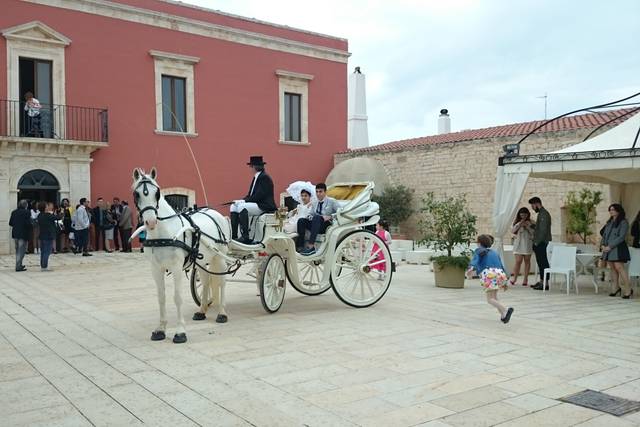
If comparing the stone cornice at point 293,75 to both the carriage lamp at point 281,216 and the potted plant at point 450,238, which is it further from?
the carriage lamp at point 281,216

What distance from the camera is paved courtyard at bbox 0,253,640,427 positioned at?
13.3ft

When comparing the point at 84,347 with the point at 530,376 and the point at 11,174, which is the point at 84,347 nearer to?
the point at 530,376

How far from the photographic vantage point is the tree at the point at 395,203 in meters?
20.2

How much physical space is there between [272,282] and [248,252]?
52 centimetres

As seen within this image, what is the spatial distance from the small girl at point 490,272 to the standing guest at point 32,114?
14428 millimetres

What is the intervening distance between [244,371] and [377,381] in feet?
3.68

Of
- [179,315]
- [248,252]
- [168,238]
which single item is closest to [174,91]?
[248,252]

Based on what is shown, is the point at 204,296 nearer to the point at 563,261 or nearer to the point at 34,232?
the point at 563,261

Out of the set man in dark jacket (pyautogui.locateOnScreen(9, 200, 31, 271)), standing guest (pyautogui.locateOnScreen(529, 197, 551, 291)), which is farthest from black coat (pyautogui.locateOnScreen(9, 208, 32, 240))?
standing guest (pyautogui.locateOnScreen(529, 197, 551, 291))

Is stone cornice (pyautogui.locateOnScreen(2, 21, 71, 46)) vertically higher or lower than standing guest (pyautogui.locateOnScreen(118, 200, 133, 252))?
higher

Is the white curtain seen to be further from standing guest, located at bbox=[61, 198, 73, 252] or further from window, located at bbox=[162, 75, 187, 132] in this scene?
window, located at bbox=[162, 75, 187, 132]

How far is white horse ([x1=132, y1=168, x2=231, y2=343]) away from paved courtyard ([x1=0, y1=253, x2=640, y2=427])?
1.38ft

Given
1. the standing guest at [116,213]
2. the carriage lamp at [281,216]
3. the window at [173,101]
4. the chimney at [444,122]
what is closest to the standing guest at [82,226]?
the standing guest at [116,213]

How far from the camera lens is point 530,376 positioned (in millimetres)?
4895
